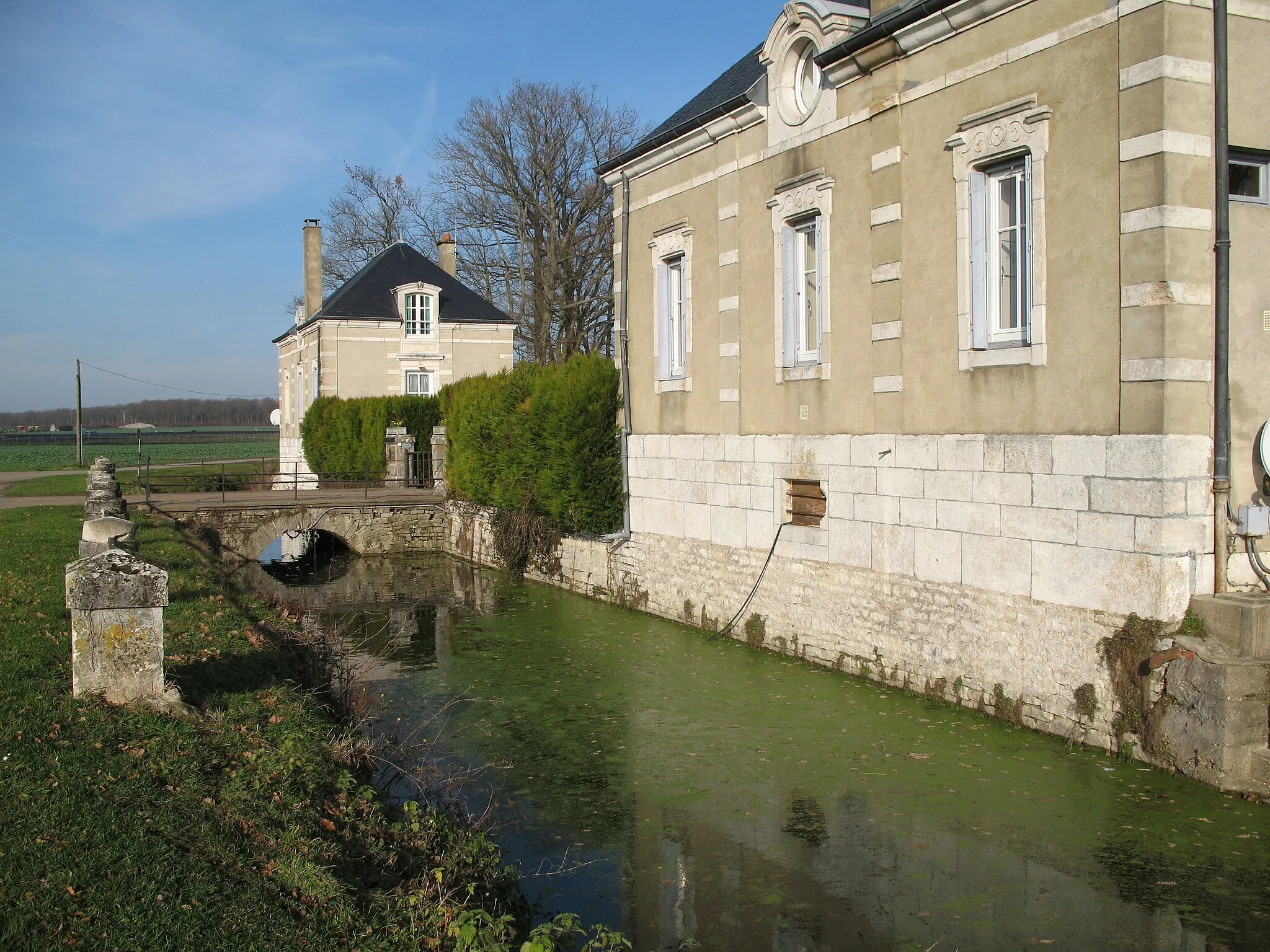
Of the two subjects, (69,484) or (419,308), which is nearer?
(69,484)

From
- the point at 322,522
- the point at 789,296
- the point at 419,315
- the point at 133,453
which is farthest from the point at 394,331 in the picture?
the point at 133,453

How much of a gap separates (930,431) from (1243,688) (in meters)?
3.50

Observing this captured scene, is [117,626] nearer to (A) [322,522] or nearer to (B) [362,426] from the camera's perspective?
(A) [322,522]

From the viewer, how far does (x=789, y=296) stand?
11.9m

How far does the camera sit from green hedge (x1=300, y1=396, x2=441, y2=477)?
89.9 feet

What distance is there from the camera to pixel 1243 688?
22.9 feet

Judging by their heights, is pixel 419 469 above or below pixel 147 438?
below

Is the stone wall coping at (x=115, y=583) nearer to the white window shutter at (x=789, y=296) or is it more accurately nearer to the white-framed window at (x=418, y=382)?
the white window shutter at (x=789, y=296)

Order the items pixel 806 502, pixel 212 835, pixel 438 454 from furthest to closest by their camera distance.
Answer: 1. pixel 438 454
2. pixel 806 502
3. pixel 212 835

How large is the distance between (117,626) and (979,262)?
7218mm

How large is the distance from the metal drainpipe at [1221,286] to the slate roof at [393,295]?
1082 inches

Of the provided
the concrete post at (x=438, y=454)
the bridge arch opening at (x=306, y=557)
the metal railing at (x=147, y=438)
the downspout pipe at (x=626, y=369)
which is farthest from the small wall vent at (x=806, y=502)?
the metal railing at (x=147, y=438)

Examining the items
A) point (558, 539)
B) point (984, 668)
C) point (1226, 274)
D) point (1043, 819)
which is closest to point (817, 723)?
point (984, 668)

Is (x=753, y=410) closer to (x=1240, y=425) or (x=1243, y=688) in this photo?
(x=1240, y=425)
